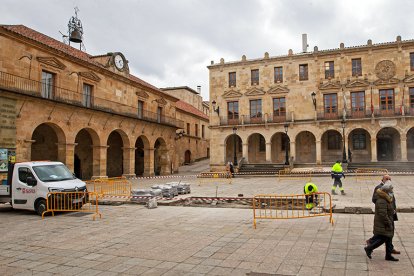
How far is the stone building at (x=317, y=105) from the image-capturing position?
29.4 meters

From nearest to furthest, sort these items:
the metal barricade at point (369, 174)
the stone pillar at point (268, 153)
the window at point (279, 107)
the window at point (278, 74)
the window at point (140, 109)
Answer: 1. the metal barricade at point (369, 174)
2. the window at point (140, 109)
3. the stone pillar at point (268, 153)
4. the window at point (279, 107)
5. the window at point (278, 74)

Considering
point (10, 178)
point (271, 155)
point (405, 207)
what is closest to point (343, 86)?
point (271, 155)

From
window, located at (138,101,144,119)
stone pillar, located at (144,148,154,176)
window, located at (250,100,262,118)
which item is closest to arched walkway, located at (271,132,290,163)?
window, located at (250,100,262,118)

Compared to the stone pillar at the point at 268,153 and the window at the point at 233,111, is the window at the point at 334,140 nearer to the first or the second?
the stone pillar at the point at 268,153

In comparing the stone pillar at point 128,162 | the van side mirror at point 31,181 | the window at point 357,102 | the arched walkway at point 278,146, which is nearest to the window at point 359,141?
the window at point 357,102

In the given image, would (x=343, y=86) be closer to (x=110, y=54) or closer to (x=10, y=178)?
(x=110, y=54)

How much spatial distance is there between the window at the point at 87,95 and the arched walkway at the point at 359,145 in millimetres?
23323

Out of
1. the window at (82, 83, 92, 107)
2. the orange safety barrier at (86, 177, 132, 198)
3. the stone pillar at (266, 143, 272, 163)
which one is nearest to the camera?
the orange safety barrier at (86, 177, 132, 198)

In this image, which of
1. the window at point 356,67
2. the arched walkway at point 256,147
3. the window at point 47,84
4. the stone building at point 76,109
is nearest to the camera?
the stone building at point 76,109

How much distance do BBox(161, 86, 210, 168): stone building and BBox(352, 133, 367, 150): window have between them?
17.8 m

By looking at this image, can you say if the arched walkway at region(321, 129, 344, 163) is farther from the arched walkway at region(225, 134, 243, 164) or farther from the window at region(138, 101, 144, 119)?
the window at region(138, 101, 144, 119)

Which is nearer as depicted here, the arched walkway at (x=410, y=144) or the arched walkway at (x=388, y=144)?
the arched walkway at (x=410, y=144)

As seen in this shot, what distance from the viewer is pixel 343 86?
31016 millimetres

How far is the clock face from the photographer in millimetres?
27627
